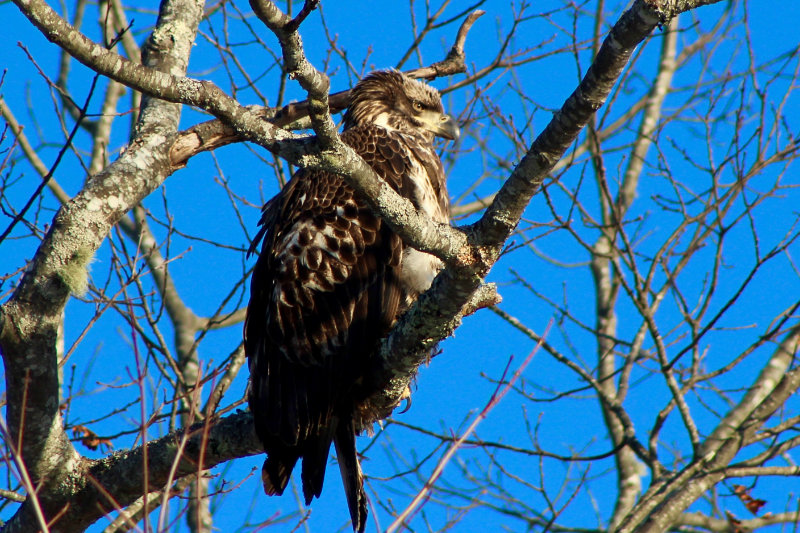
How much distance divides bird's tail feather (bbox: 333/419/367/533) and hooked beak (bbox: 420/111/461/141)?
7.04ft

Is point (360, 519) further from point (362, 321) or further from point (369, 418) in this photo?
point (362, 321)

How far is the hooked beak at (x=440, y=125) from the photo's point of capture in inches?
219

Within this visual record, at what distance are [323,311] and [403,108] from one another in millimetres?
1928

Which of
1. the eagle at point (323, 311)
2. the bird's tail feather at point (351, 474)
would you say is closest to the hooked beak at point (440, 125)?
the eagle at point (323, 311)

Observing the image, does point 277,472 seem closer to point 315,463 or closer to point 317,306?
point 315,463

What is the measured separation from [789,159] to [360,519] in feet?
13.3

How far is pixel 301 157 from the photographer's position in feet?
9.27

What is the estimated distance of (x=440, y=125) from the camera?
5582 millimetres

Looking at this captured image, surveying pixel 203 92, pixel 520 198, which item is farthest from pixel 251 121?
pixel 520 198

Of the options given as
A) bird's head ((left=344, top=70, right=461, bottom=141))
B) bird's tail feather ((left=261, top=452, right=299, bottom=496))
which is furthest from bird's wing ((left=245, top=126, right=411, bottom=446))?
bird's head ((left=344, top=70, right=461, bottom=141))

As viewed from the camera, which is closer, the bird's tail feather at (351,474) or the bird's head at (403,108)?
the bird's tail feather at (351,474)

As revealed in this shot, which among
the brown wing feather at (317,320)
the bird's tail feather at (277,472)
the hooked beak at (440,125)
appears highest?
the hooked beak at (440,125)

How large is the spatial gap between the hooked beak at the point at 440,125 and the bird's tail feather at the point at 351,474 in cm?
215

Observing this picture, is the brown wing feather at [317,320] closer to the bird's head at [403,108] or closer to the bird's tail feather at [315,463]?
the bird's tail feather at [315,463]
